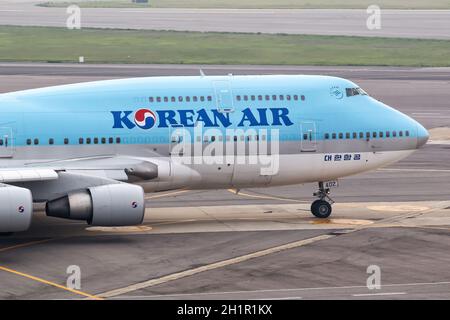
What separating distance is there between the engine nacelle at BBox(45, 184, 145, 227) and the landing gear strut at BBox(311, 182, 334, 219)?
8.47 m

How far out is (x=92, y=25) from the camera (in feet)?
464

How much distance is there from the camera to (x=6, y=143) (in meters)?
43.3

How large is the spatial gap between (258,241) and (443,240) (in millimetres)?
6700

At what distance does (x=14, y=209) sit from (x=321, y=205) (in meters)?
13.1

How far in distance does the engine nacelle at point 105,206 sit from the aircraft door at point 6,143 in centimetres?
324

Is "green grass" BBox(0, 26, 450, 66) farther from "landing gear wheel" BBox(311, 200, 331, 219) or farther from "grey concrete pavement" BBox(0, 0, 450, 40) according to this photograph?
"landing gear wheel" BBox(311, 200, 331, 219)

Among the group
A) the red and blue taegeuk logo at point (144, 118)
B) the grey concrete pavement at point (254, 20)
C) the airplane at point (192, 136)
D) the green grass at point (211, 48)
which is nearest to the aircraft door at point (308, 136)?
the airplane at point (192, 136)

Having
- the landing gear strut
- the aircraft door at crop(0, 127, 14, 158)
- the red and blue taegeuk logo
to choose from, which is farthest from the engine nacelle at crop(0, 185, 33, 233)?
the landing gear strut

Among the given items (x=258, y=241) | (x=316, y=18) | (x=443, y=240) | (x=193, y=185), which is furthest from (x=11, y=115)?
(x=316, y=18)

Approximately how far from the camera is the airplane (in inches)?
1706

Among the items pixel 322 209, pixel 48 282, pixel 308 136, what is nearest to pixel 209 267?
pixel 48 282

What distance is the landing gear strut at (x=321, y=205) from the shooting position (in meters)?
46.7
